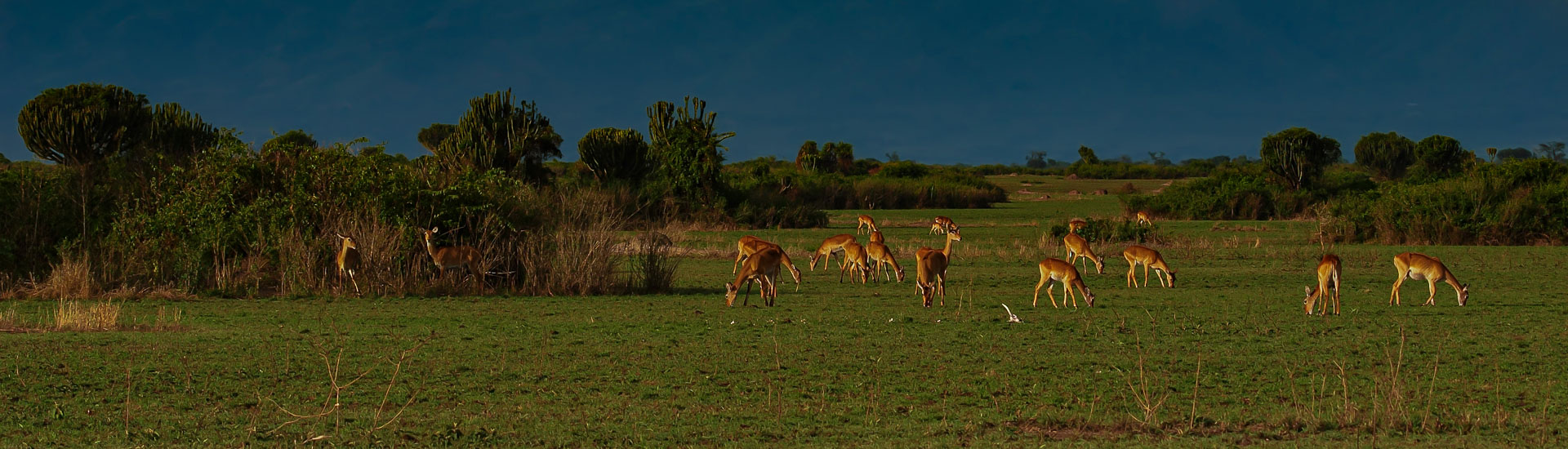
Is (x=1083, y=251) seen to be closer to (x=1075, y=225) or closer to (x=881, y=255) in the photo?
(x=881, y=255)

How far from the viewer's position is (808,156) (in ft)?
282

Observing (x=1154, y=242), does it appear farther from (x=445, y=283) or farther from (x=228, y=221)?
(x=228, y=221)

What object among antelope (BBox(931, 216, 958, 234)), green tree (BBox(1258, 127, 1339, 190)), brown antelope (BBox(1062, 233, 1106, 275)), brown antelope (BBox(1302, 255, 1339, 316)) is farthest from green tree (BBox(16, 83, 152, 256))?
green tree (BBox(1258, 127, 1339, 190))

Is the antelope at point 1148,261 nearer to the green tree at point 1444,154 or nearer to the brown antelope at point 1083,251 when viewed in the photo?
the brown antelope at point 1083,251

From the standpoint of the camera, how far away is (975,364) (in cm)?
948

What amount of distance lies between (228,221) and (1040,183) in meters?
82.4

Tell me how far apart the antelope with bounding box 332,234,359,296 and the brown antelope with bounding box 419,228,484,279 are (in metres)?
0.90

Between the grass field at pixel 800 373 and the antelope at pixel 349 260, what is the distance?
Answer: 603 mm

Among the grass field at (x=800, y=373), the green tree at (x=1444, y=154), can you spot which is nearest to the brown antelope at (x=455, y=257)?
the grass field at (x=800, y=373)

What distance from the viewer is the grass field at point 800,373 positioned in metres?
6.89

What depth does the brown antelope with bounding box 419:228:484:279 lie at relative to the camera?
15836 mm

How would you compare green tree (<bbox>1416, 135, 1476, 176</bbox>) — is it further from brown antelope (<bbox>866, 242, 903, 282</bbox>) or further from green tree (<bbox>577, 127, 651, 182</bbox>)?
brown antelope (<bbox>866, 242, 903, 282</bbox>)

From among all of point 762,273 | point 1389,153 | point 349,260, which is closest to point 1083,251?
point 762,273


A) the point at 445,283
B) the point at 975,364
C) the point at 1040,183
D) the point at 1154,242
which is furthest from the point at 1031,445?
the point at 1040,183
